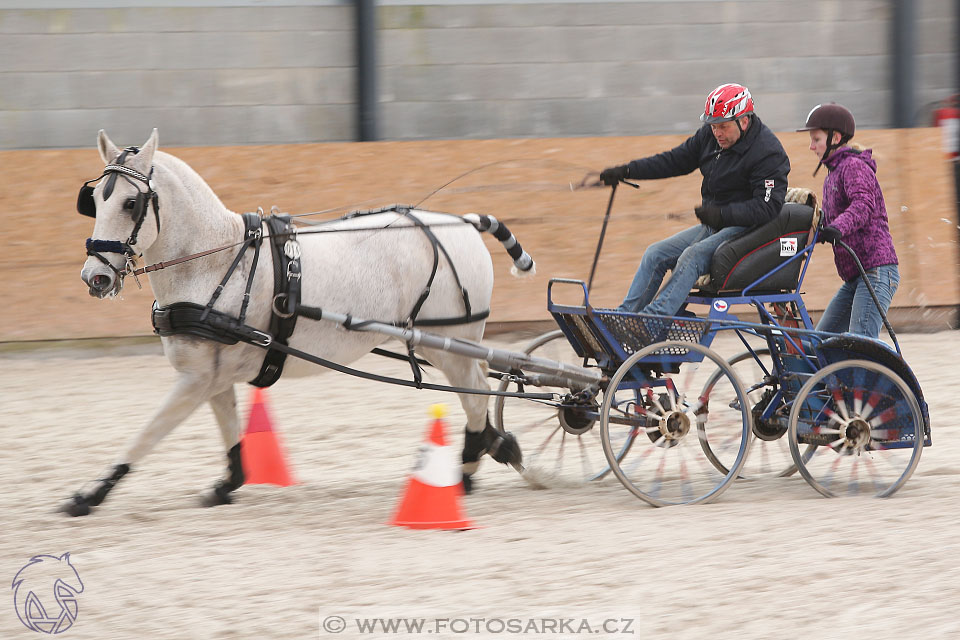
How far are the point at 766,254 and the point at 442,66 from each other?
616cm

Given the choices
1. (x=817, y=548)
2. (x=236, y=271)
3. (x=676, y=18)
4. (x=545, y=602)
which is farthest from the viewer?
(x=676, y=18)

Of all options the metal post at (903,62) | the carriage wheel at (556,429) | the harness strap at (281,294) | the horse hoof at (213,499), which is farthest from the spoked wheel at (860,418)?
the metal post at (903,62)

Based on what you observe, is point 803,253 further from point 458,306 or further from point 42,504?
point 42,504

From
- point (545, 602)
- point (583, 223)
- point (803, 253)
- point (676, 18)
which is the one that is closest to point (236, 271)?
point (545, 602)

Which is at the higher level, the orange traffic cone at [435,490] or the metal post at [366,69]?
the metal post at [366,69]

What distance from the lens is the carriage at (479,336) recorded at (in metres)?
4.58

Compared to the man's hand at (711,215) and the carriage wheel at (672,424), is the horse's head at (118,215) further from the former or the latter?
the man's hand at (711,215)

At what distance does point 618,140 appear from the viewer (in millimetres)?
9672

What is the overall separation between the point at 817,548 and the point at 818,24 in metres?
7.89

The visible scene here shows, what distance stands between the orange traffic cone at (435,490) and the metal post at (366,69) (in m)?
6.20

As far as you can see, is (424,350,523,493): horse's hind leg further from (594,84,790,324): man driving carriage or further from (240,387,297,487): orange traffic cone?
(240,387,297,487): orange traffic cone

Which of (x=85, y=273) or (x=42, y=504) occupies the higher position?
(x=85, y=273)

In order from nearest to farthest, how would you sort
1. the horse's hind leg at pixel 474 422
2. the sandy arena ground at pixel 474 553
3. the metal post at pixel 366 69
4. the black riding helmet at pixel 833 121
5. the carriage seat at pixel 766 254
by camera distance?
the sandy arena ground at pixel 474 553 → the carriage seat at pixel 766 254 → the black riding helmet at pixel 833 121 → the horse's hind leg at pixel 474 422 → the metal post at pixel 366 69

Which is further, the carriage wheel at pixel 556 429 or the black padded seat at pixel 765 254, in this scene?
the carriage wheel at pixel 556 429
